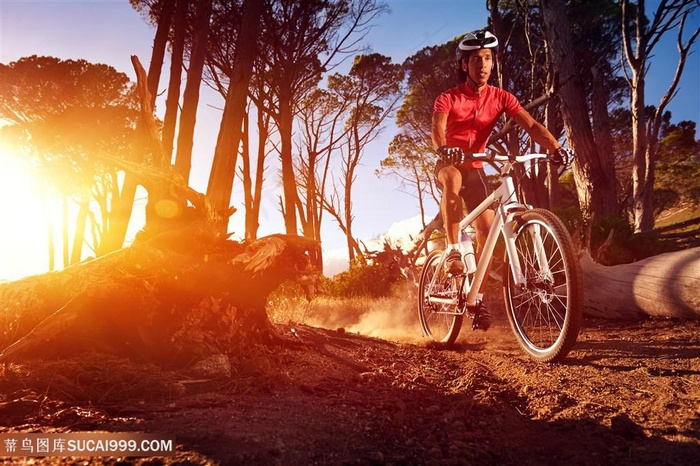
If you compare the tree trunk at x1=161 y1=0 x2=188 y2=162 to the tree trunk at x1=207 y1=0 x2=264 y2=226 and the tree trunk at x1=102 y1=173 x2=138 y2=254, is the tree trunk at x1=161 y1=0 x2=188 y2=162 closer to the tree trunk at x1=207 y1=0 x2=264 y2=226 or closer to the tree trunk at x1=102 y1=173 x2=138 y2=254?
the tree trunk at x1=102 y1=173 x2=138 y2=254

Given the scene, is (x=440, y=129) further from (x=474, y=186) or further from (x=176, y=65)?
(x=176, y=65)

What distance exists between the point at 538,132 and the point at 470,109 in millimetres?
672

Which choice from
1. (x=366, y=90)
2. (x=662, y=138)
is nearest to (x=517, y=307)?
(x=366, y=90)

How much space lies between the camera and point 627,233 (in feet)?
25.9

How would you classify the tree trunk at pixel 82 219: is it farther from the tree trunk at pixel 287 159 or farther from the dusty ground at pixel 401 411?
the dusty ground at pixel 401 411

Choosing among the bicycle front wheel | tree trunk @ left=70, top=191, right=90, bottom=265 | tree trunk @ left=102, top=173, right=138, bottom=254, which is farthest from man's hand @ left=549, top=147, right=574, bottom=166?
tree trunk @ left=70, top=191, right=90, bottom=265

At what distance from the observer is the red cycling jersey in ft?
13.6

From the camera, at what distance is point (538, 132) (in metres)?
3.93

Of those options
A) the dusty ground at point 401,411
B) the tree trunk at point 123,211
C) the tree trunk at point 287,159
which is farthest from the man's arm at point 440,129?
the tree trunk at point 287,159

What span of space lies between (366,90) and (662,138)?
20.0 meters

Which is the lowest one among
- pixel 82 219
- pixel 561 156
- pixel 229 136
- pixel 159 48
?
pixel 561 156

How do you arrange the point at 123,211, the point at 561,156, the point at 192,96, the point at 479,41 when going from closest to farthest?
the point at 561,156 → the point at 479,41 → the point at 192,96 → the point at 123,211

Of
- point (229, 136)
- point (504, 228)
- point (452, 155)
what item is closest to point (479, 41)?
point (452, 155)

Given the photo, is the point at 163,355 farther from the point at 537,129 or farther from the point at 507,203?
the point at 537,129
